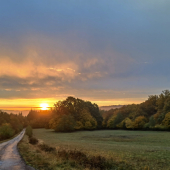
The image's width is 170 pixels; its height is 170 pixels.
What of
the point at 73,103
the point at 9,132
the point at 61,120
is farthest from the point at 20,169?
the point at 73,103

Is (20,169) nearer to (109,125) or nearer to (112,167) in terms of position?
(112,167)

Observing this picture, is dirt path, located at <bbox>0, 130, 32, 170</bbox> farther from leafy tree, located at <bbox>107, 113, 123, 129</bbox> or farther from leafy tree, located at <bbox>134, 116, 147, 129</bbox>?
leafy tree, located at <bbox>107, 113, 123, 129</bbox>

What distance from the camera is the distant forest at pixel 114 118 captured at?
3400 inches

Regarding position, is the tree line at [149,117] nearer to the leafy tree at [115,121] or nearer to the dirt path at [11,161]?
the leafy tree at [115,121]

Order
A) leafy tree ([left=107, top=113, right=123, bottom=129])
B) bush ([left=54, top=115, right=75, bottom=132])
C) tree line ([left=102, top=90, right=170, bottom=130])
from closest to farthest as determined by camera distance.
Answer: tree line ([left=102, top=90, right=170, bottom=130])
bush ([left=54, top=115, right=75, bottom=132])
leafy tree ([left=107, top=113, right=123, bottom=129])

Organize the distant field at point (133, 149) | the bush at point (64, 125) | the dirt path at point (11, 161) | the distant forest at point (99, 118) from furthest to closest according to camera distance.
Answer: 1. the bush at point (64, 125)
2. the distant forest at point (99, 118)
3. the distant field at point (133, 149)
4. the dirt path at point (11, 161)

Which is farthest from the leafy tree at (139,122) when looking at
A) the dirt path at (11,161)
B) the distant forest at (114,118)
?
the dirt path at (11,161)

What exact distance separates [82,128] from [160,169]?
91357 millimetres

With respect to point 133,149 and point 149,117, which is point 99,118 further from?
point 133,149

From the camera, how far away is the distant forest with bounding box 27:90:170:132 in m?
86.4

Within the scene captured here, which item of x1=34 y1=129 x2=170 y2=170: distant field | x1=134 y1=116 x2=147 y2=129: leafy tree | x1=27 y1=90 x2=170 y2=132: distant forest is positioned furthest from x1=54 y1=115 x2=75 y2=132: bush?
x1=34 y1=129 x2=170 y2=170: distant field

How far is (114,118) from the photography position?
115312 millimetres

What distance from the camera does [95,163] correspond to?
44.1ft

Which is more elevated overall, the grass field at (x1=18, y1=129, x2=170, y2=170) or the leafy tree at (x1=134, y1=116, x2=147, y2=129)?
the grass field at (x1=18, y1=129, x2=170, y2=170)
